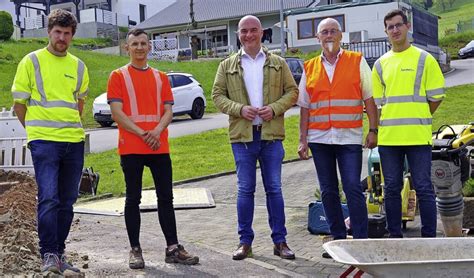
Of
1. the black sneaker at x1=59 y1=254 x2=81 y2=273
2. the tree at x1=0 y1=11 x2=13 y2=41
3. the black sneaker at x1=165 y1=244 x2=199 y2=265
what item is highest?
the tree at x1=0 y1=11 x2=13 y2=41

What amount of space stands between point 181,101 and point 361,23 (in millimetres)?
22700

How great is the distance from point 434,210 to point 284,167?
282 inches

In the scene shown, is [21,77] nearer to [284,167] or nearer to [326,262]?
[326,262]

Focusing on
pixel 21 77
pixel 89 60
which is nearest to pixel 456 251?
pixel 21 77

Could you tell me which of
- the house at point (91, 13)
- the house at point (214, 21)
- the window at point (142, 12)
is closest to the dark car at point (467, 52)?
the house at point (214, 21)

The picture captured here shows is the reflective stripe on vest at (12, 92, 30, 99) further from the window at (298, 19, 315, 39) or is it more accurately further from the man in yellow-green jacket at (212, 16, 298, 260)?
the window at (298, 19, 315, 39)

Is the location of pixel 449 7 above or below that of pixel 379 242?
above

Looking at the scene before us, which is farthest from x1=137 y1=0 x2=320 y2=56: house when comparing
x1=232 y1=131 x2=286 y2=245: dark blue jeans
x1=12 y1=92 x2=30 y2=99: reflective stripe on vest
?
x1=12 y1=92 x2=30 y2=99: reflective stripe on vest

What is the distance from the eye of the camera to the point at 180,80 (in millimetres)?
21891

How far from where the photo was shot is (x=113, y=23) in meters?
60.8

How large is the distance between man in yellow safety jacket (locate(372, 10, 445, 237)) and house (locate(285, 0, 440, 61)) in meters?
32.3

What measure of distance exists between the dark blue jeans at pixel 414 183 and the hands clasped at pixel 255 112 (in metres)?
1.04

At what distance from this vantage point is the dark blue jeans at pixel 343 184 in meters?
A: 6.11

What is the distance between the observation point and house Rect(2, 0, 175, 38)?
187 ft
